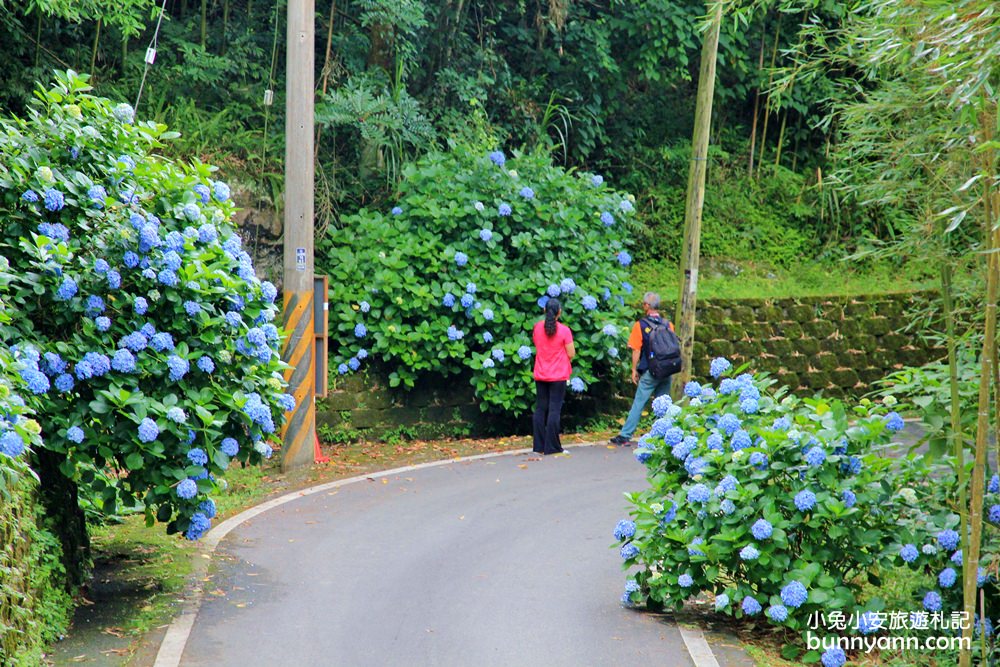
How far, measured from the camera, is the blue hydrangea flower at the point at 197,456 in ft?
23.2

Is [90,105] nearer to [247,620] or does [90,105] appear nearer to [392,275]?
[247,620]

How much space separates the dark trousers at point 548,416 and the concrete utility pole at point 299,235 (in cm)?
295

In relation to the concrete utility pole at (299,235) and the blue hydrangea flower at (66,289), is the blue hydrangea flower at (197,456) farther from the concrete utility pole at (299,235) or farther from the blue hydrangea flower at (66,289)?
the concrete utility pole at (299,235)

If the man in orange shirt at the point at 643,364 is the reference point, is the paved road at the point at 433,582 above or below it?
below

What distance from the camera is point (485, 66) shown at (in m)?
19.0

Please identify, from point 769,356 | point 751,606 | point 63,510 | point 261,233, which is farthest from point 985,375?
point 769,356

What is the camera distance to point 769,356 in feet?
57.7

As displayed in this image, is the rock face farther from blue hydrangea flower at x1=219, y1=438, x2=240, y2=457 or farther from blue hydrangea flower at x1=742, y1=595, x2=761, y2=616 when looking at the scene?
blue hydrangea flower at x1=742, y1=595, x2=761, y2=616

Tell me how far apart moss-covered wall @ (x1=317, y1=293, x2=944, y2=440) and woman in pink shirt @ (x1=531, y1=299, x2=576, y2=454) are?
1.52 meters

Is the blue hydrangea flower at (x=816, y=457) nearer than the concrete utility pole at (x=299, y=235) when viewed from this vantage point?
Yes

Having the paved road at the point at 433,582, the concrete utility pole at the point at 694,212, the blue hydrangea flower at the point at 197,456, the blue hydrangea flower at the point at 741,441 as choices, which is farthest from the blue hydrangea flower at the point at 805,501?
the concrete utility pole at the point at 694,212

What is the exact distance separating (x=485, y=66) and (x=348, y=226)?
185 inches

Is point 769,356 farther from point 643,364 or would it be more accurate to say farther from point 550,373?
point 550,373

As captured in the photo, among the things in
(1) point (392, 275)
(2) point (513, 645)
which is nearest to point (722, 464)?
(2) point (513, 645)
